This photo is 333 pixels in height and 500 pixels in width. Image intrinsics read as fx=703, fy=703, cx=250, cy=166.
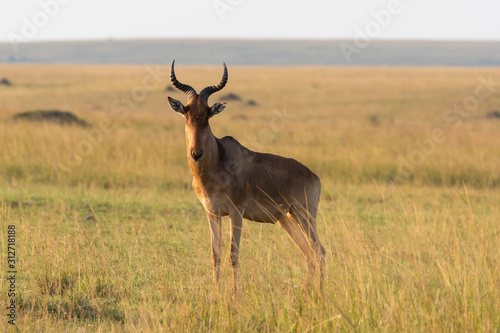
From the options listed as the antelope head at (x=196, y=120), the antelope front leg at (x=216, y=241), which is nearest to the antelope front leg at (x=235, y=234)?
the antelope front leg at (x=216, y=241)

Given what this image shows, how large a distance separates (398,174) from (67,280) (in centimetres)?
1088

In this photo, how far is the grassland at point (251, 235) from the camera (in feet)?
19.0

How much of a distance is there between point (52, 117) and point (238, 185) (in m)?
18.3

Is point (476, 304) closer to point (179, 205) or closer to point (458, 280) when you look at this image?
point (458, 280)

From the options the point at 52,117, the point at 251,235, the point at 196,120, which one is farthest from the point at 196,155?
the point at 52,117

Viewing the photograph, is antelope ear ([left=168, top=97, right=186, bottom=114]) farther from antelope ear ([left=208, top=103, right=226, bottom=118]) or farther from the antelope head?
antelope ear ([left=208, top=103, right=226, bottom=118])

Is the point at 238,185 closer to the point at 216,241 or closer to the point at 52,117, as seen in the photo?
the point at 216,241

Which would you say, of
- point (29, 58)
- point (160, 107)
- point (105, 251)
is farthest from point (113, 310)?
point (29, 58)

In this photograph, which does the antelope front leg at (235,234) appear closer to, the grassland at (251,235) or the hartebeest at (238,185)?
the hartebeest at (238,185)

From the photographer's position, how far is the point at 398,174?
660 inches

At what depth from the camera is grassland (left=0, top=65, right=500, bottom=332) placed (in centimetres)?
579

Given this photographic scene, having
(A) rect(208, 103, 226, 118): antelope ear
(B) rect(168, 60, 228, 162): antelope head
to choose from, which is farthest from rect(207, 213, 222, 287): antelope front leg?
(A) rect(208, 103, 226, 118): antelope ear

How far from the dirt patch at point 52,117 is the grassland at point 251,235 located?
579 mm

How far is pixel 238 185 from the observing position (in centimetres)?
698
